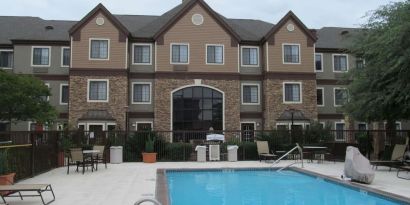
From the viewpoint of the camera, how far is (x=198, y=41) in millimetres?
34250

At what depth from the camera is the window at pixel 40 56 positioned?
115ft

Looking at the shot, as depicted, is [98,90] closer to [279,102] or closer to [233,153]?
[279,102]

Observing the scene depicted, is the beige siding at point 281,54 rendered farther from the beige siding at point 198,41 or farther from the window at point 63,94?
the window at point 63,94

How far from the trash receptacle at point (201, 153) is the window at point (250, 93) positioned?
12378 mm

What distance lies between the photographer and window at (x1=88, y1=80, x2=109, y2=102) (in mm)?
32719

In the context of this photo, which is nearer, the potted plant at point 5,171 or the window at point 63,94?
the potted plant at point 5,171

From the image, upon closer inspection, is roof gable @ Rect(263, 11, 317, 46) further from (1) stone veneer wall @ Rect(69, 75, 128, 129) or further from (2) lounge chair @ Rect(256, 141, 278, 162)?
(2) lounge chair @ Rect(256, 141, 278, 162)

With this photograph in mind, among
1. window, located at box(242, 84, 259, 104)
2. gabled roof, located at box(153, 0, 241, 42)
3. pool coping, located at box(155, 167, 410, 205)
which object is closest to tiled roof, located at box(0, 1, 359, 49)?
gabled roof, located at box(153, 0, 241, 42)

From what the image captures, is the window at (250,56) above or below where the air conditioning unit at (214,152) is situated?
above

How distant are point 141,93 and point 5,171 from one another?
886 inches

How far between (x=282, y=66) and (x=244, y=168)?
16.7 m

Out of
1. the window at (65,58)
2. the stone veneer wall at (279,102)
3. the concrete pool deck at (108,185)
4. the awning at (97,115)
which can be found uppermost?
the window at (65,58)

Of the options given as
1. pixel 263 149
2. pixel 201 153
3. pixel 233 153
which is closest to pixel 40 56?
pixel 201 153

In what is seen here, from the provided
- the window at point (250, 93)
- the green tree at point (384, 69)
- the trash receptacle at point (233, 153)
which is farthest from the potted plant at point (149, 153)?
the window at point (250, 93)
